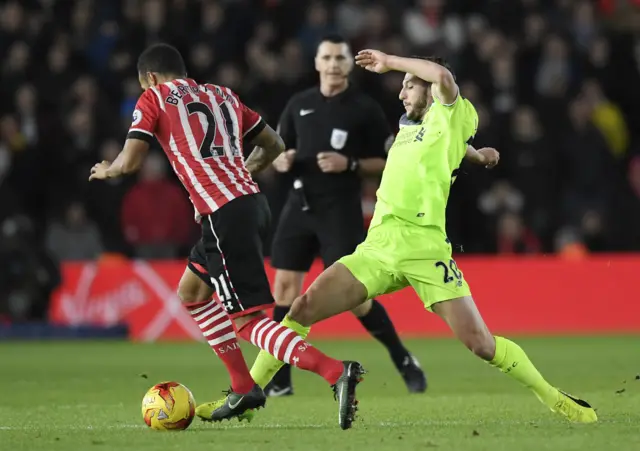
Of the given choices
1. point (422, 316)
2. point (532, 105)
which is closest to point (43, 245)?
point (422, 316)

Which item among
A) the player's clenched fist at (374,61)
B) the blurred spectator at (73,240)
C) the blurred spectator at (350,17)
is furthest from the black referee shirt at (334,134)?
the blurred spectator at (350,17)

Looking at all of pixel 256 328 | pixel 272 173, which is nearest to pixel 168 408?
pixel 256 328

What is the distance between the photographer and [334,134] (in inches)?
406

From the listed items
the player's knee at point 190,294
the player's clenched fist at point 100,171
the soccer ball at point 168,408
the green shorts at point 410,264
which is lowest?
the soccer ball at point 168,408

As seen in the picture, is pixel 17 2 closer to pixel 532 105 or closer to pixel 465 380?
pixel 532 105

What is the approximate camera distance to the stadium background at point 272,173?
16750 mm

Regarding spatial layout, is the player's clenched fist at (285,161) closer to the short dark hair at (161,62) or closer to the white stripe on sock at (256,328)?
the short dark hair at (161,62)

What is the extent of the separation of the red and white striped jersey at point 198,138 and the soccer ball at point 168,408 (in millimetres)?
1009

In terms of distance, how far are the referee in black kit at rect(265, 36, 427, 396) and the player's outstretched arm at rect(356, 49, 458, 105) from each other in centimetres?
243

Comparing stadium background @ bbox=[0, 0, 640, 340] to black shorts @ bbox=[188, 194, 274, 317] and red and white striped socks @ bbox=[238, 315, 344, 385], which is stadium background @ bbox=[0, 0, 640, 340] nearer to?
black shorts @ bbox=[188, 194, 274, 317]

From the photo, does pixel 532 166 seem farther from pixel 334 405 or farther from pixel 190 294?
pixel 190 294

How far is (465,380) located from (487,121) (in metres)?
6.88

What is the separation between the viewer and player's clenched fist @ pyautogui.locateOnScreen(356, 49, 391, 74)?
24.9 ft

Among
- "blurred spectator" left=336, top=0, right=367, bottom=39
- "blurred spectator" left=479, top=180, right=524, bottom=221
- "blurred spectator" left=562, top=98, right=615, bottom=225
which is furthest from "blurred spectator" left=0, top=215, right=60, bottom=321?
"blurred spectator" left=562, top=98, right=615, bottom=225
